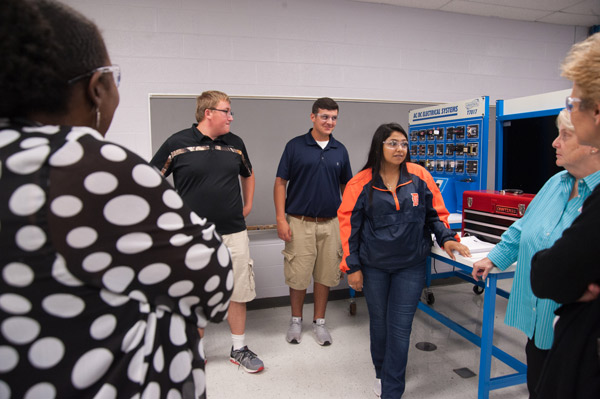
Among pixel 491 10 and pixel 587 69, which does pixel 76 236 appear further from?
pixel 491 10

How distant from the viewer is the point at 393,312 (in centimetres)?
196

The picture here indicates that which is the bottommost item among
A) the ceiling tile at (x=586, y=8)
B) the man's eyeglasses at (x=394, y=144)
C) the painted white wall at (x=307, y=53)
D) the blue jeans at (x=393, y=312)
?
the blue jeans at (x=393, y=312)

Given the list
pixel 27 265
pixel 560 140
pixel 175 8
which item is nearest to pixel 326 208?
pixel 560 140

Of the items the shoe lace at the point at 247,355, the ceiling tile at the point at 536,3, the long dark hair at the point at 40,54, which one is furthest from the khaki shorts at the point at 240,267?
the ceiling tile at the point at 536,3

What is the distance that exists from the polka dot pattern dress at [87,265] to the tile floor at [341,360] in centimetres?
174

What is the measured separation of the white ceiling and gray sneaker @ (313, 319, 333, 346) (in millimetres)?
2866

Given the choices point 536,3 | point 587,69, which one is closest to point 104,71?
point 587,69

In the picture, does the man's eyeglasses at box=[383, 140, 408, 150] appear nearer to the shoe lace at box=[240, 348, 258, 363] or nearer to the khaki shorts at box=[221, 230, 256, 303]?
the khaki shorts at box=[221, 230, 256, 303]

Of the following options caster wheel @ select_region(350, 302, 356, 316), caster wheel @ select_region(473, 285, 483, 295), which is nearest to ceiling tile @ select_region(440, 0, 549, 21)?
caster wheel @ select_region(473, 285, 483, 295)

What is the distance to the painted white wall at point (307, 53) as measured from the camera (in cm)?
318

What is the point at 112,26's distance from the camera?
3094 mm

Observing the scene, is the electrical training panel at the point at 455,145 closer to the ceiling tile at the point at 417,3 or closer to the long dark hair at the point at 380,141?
the ceiling tile at the point at 417,3

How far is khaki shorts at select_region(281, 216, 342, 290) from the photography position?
2791mm

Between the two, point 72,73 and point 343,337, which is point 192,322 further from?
point 343,337
